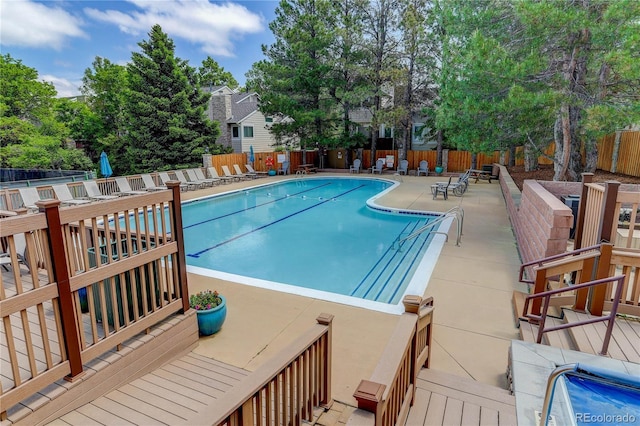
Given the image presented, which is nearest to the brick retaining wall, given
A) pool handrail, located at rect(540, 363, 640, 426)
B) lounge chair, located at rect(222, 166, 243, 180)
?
pool handrail, located at rect(540, 363, 640, 426)

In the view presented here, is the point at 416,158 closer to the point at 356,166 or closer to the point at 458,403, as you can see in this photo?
the point at 356,166

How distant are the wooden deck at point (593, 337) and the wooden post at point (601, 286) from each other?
4.3 inches

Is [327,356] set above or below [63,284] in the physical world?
below

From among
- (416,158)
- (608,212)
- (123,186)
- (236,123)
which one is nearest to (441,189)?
(416,158)

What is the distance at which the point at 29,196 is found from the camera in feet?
31.6

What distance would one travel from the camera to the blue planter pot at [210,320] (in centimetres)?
394

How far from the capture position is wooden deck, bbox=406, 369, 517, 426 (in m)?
2.48

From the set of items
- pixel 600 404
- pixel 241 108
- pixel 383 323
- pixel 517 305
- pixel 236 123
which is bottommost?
pixel 383 323

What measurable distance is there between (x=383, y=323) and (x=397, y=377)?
2.30m

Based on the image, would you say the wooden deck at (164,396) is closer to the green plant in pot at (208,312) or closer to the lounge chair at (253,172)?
the green plant in pot at (208,312)

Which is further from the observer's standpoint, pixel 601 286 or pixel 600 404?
pixel 601 286

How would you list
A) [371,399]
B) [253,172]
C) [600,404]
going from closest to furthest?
1. [371,399]
2. [600,404]
3. [253,172]

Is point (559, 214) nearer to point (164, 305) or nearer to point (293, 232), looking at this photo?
point (164, 305)

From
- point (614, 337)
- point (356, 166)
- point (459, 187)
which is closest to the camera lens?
point (614, 337)
